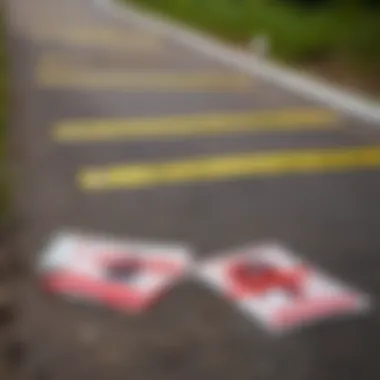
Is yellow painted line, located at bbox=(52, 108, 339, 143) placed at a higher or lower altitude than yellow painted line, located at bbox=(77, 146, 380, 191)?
lower

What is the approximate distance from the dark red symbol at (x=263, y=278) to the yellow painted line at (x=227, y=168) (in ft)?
3.57

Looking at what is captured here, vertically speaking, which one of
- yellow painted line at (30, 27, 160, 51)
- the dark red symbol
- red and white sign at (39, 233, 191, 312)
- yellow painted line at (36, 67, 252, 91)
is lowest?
yellow painted line at (30, 27, 160, 51)

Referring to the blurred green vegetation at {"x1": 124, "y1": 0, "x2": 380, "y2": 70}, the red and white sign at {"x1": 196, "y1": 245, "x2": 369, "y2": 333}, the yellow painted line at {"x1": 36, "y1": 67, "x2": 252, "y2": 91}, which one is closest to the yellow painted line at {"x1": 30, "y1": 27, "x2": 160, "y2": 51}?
the blurred green vegetation at {"x1": 124, "y1": 0, "x2": 380, "y2": 70}

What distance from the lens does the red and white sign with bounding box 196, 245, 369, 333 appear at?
329 cm

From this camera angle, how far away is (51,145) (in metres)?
5.10

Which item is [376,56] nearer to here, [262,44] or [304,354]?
[262,44]

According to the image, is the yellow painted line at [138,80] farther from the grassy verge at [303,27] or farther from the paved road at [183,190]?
the grassy verge at [303,27]

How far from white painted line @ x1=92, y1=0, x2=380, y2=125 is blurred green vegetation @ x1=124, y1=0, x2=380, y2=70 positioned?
0.84 ft

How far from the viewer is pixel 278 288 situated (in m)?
3.48

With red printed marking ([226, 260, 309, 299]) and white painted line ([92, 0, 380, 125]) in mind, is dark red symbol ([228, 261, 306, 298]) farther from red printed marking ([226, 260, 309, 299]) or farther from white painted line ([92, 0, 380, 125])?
white painted line ([92, 0, 380, 125])

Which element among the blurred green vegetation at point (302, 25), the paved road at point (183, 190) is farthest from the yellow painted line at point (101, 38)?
the blurred green vegetation at point (302, 25)

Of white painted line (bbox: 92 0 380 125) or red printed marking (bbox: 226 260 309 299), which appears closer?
red printed marking (bbox: 226 260 309 299)

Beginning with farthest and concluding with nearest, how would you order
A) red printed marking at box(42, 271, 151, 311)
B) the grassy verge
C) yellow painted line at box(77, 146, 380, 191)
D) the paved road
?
the grassy verge, yellow painted line at box(77, 146, 380, 191), red printed marking at box(42, 271, 151, 311), the paved road

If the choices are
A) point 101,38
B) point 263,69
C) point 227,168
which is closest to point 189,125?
point 227,168
